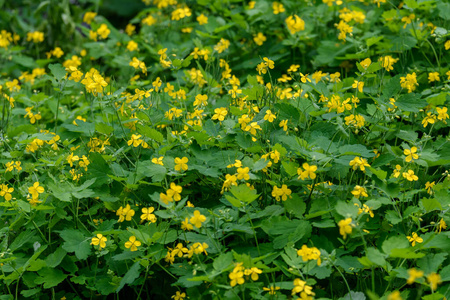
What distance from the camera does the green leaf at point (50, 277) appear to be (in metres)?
1.97

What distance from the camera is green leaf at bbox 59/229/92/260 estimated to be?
6.30 feet

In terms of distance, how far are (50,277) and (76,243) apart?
0.16 metres

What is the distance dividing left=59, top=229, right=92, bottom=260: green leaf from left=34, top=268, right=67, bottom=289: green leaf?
0.43ft

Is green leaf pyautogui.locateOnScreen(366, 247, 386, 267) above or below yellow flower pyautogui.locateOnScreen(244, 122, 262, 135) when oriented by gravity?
below

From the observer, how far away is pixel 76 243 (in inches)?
77.5

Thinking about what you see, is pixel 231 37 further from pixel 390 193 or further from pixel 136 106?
pixel 390 193

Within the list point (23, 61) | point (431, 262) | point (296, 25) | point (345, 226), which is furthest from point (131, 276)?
point (23, 61)

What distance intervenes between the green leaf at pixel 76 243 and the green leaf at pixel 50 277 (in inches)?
Answer: 5.1

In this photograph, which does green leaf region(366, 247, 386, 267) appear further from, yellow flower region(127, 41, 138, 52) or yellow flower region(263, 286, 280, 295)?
yellow flower region(127, 41, 138, 52)

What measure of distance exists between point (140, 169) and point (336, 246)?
0.78 m

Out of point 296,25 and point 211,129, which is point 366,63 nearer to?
point 211,129

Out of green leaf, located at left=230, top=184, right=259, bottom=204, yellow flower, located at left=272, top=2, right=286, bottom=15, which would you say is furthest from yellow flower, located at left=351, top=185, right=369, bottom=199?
yellow flower, located at left=272, top=2, right=286, bottom=15

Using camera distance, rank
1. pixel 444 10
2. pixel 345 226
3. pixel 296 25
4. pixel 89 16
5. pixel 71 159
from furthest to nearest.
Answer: pixel 89 16 < pixel 296 25 < pixel 444 10 < pixel 71 159 < pixel 345 226

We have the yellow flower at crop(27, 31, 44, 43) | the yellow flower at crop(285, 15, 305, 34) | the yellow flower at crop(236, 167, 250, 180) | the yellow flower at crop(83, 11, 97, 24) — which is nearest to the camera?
the yellow flower at crop(236, 167, 250, 180)
